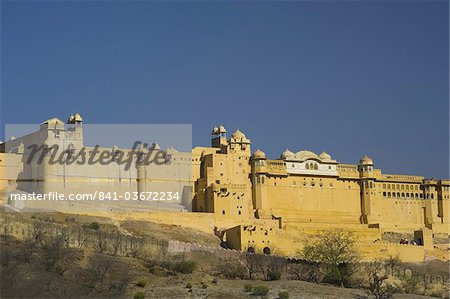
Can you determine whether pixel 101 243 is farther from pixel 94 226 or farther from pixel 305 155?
pixel 305 155

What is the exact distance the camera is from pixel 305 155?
265 ft

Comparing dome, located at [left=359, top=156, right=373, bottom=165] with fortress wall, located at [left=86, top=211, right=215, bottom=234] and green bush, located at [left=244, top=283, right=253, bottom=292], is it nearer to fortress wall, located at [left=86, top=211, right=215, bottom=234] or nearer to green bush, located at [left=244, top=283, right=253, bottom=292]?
fortress wall, located at [left=86, top=211, right=215, bottom=234]

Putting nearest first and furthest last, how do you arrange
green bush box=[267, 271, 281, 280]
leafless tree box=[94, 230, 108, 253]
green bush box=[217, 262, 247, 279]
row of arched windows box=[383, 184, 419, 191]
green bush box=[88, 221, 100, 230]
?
1. green bush box=[267, 271, 281, 280]
2. green bush box=[217, 262, 247, 279]
3. leafless tree box=[94, 230, 108, 253]
4. green bush box=[88, 221, 100, 230]
5. row of arched windows box=[383, 184, 419, 191]

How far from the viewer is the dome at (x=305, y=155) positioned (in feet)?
264

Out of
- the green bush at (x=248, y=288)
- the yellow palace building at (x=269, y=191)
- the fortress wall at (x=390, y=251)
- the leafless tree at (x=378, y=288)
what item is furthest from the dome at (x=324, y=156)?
the green bush at (x=248, y=288)

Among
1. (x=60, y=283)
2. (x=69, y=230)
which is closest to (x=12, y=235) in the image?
(x=69, y=230)

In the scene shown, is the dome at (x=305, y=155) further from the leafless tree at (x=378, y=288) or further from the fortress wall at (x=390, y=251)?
the leafless tree at (x=378, y=288)

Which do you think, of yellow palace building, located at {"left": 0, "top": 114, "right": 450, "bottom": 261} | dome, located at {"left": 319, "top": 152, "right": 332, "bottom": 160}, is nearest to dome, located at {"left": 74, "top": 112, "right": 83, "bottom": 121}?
yellow palace building, located at {"left": 0, "top": 114, "right": 450, "bottom": 261}

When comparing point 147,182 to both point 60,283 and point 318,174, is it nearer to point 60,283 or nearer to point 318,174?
point 318,174

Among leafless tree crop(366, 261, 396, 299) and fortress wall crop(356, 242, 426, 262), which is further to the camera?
fortress wall crop(356, 242, 426, 262)

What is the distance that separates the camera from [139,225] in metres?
66.2

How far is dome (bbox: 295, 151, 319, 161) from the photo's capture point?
264ft

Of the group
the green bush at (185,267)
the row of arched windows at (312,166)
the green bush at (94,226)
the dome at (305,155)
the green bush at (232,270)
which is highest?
the dome at (305,155)

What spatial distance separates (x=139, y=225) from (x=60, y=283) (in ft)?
70.3
